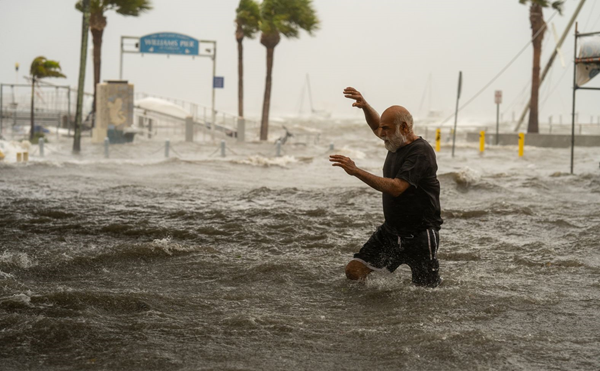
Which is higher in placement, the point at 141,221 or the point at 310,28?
the point at 310,28

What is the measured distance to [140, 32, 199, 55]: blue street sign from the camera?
34938mm

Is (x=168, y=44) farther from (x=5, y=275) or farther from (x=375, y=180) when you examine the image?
(x=375, y=180)

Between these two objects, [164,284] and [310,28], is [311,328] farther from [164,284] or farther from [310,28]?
[310,28]

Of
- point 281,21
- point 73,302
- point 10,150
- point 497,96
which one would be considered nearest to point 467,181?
point 73,302

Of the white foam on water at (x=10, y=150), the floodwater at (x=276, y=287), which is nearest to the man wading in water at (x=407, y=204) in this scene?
the floodwater at (x=276, y=287)

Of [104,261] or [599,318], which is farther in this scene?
[104,261]

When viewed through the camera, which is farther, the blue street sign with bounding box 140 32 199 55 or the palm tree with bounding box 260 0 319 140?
the palm tree with bounding box 260 0 319 140

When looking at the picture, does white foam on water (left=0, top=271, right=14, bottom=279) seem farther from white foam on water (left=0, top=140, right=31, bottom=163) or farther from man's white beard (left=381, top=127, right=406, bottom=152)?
white foam on water (left=0, top=140, right=31, bottom=163)

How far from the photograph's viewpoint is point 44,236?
8.49m

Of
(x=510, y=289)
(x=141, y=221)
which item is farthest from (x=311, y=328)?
(x=141, y=221)

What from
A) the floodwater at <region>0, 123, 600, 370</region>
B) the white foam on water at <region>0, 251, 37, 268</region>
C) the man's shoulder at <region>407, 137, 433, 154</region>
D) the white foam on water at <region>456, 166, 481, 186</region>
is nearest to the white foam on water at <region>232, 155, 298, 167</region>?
the white foam on water at <region>456, 166, 481, 186</region>

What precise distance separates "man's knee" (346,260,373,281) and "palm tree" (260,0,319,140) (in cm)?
3191

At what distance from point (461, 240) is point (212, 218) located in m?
3.55

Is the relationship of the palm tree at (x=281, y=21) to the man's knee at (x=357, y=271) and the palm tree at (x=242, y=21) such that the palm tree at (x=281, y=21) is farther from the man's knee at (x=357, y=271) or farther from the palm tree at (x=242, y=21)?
the man's knee at (x=357, y=271)
